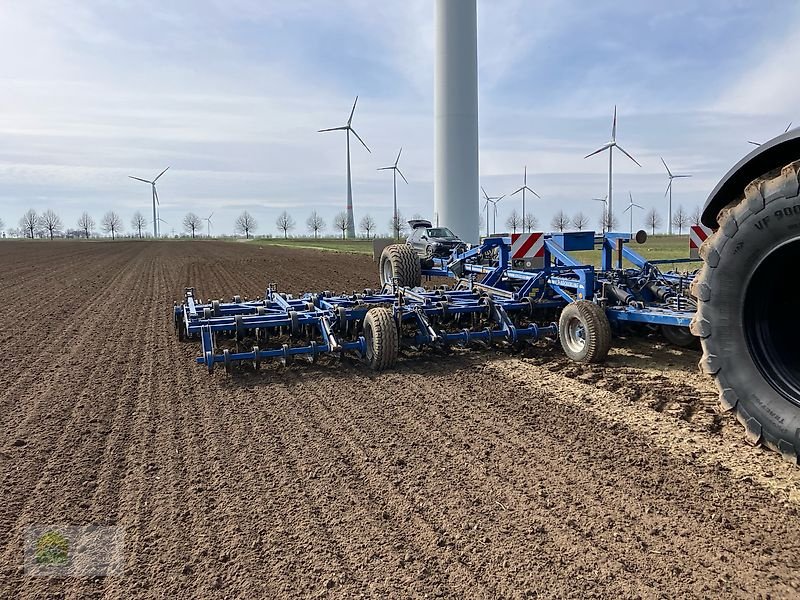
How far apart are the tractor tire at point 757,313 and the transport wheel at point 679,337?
403cm

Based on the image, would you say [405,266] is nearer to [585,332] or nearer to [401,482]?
[585,332]

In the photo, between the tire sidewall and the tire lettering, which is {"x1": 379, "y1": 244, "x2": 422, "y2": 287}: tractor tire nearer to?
the tire sidewall

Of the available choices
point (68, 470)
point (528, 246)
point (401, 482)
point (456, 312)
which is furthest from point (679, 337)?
point (68, 470)

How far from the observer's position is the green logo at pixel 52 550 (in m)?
2.98

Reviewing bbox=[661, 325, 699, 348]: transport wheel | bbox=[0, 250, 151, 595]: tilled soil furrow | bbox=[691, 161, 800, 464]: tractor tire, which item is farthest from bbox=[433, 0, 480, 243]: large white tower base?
bbox=[691, 161, 800, 464]: tractor tire

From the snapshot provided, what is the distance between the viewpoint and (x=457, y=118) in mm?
27719

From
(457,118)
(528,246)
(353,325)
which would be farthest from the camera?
(457,118)

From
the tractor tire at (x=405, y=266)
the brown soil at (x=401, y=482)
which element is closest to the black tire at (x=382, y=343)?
the brown soil at (x=401, y=482)

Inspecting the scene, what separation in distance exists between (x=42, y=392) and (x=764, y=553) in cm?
631

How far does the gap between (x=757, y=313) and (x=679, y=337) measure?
436 centimetres

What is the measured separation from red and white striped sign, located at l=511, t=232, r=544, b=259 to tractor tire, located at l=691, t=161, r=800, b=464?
4909 millimetres

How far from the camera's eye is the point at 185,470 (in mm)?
4070

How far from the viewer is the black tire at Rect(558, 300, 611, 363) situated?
6.70 meters

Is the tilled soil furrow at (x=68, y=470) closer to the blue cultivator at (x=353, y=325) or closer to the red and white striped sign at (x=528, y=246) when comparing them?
the blue cultivator at (x=353, y=325)
